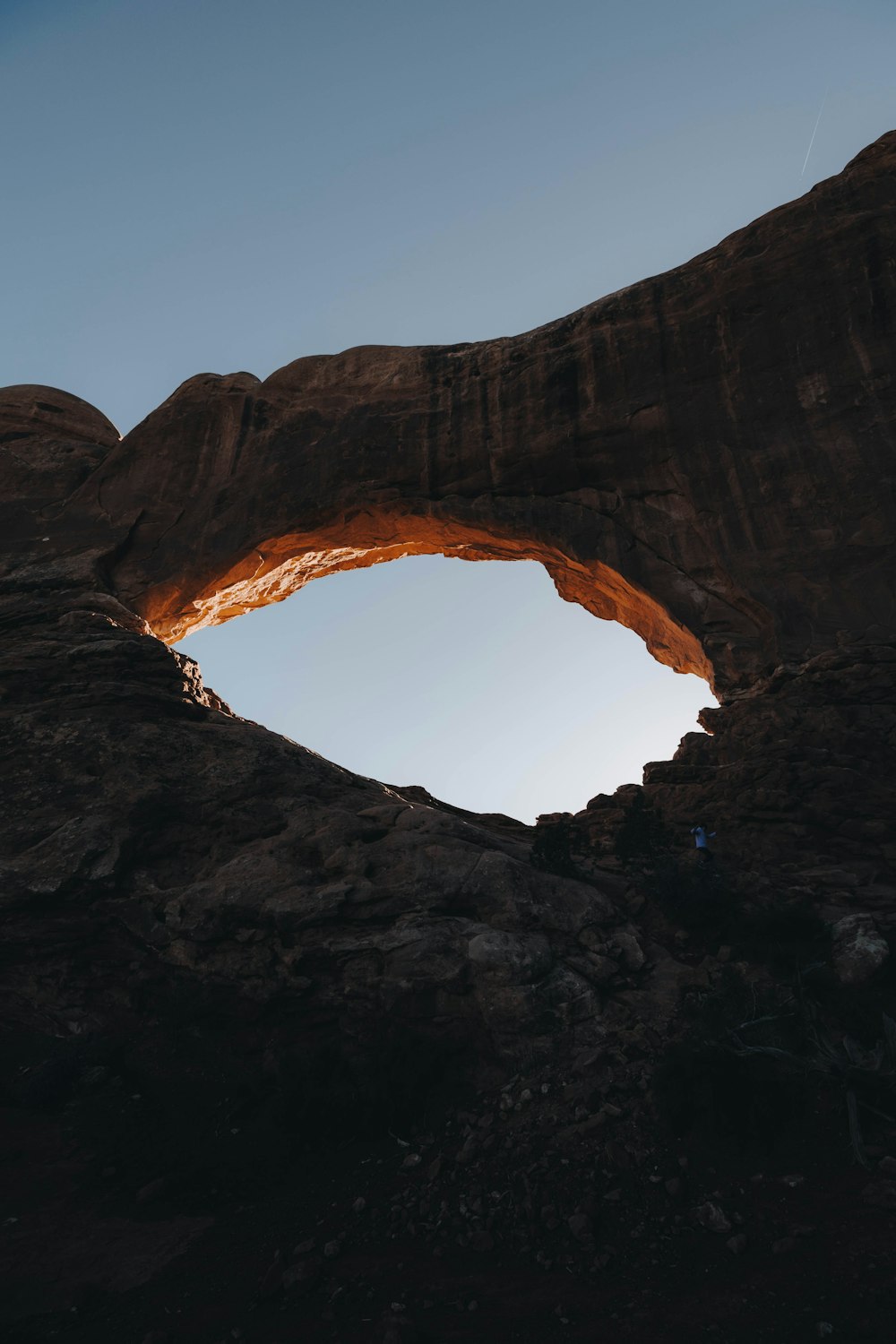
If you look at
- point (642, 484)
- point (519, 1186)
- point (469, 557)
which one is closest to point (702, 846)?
point (519, 1186)

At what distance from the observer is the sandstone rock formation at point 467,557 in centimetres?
1230

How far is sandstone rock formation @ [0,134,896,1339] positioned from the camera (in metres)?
12.3

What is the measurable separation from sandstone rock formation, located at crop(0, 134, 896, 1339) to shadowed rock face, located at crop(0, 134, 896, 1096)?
7cm

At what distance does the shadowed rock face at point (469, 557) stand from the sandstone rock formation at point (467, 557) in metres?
0.07

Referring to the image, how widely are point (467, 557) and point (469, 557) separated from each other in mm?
94

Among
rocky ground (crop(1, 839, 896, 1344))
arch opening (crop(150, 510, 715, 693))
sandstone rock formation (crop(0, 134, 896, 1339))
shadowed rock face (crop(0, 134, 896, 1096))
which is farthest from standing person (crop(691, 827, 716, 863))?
arch opening (crop(150, 510, 715, 693))

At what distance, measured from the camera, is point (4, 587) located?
2256cm

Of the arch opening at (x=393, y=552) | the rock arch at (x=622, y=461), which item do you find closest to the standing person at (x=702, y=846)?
the rock arch at (x=622, y=461)

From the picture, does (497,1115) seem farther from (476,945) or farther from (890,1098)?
(890,1098)

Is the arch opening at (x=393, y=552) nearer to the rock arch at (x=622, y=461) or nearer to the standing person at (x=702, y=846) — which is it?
the rock arch at (x=622, y=461)

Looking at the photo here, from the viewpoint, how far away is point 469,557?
93.8 feet

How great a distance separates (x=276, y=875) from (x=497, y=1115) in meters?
5.83

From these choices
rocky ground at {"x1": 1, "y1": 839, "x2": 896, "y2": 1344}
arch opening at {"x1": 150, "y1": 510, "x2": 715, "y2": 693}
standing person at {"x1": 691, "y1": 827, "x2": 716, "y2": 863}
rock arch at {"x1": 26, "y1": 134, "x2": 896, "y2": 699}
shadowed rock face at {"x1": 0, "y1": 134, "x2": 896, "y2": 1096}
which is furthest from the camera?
arch opening at {"x1": 150, "y1": 510, "x2": 715, "y2": 693}

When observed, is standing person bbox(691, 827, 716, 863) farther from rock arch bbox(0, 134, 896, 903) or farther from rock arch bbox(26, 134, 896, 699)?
rock arch bbox(26, 134, 896, 699)
